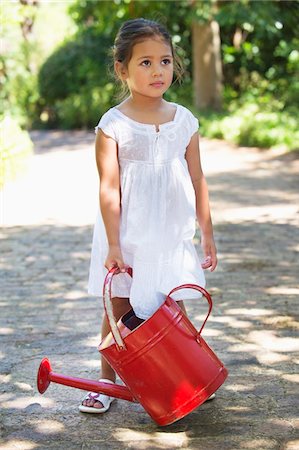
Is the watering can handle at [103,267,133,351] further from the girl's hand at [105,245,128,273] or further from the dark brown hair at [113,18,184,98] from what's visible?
the dark brown hair at [113,18,184,98]

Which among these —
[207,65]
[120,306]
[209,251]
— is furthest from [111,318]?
[207,65]

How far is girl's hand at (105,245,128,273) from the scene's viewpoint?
3.08 meters

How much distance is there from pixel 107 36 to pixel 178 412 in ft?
62.9

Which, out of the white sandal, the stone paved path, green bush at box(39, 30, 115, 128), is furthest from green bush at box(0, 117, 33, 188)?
green bush at box(39, 30, 115, 128)

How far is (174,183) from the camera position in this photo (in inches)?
125

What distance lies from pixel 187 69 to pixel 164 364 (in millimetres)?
18406

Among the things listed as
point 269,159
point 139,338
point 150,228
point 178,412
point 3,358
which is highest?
point 150,228

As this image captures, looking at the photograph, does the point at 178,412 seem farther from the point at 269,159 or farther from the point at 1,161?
the point at 269,159

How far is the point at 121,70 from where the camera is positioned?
3.23 m

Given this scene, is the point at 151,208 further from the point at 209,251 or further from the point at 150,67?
the point at 150,67

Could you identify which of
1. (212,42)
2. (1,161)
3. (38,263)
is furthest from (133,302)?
(212,42)

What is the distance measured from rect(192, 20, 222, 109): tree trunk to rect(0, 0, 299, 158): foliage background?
0.38 metres

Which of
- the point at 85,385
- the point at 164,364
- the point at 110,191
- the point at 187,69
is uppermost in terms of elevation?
the point at 110,191

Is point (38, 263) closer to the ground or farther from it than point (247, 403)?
closer to the ground
